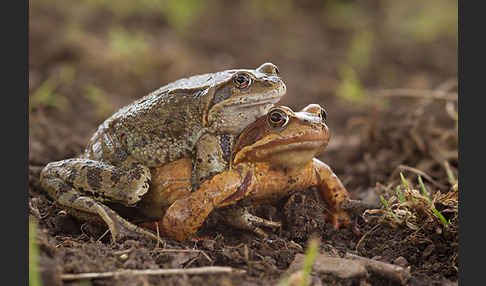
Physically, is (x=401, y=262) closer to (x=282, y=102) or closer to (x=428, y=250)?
(x=428, y=250)

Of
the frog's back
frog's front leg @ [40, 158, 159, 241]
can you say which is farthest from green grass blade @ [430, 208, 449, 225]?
frog's front leg @ [40, 158, 159, 241]

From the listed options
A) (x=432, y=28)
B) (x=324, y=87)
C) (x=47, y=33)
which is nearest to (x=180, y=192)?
(x=324, y=87)

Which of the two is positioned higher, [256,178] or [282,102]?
[256,178]

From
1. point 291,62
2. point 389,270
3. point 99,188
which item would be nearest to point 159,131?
point 99,188

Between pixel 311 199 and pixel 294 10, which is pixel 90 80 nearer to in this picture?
pixel 311 199

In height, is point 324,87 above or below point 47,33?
below
